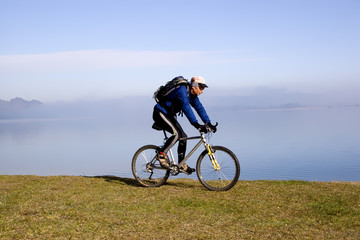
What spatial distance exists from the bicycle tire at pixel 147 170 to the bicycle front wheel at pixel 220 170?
3.89 ft

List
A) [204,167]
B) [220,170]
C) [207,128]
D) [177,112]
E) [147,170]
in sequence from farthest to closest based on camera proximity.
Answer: [147,170] < [177,112] < [204,167] < [220,170] < [207,128]

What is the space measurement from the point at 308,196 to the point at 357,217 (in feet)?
5.28

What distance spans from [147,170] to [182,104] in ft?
7.24

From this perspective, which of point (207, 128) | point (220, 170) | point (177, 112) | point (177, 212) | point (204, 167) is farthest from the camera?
point (177, 112)

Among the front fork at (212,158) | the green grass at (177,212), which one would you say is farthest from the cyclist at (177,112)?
the green grass at (177,212)

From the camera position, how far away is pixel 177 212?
7441 mm

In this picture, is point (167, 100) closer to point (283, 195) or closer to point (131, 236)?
point (283, 195)

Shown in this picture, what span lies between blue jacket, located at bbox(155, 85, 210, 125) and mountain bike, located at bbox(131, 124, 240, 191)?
0.54 meters

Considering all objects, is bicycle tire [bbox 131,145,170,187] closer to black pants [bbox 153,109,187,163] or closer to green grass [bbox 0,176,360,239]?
green grass [bbox 0,176,360,239]

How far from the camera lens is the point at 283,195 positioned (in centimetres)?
887

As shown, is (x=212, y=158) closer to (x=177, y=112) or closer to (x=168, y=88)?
(x=177, y=112)

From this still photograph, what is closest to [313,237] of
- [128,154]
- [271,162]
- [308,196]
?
[308,196]

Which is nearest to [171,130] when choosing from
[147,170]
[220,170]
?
[147,170]

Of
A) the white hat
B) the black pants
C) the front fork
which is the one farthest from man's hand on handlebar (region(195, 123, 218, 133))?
the white hat
